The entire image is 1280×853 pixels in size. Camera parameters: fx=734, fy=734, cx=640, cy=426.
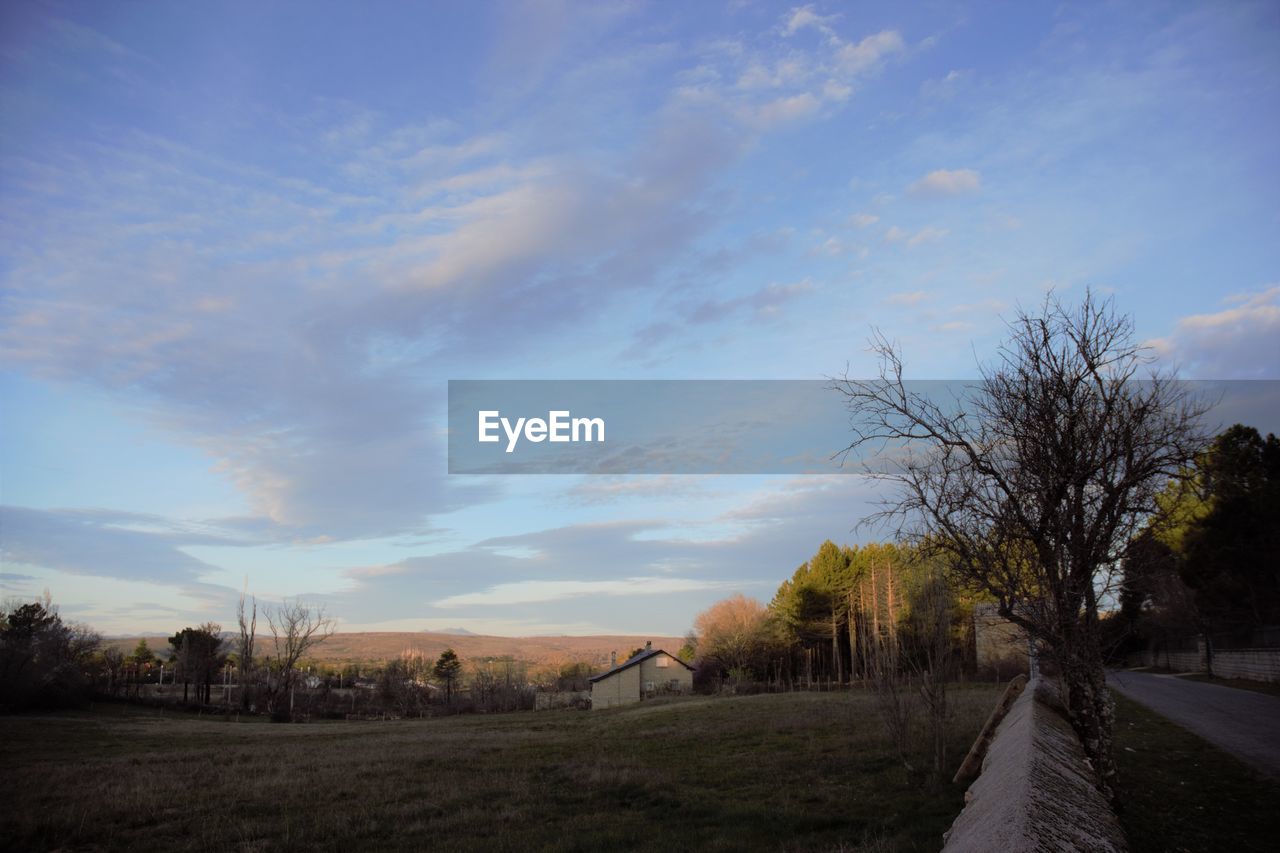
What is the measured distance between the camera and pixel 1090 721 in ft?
25.0

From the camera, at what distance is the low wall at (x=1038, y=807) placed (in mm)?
3928

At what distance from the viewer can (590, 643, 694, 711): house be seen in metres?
61.1

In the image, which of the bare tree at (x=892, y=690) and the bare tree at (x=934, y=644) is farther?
the bare tree at (x=892, y=690)

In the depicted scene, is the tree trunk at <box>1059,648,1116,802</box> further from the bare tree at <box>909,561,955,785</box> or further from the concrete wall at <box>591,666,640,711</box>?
the concrete wall at <box>591,666,640,711</box>

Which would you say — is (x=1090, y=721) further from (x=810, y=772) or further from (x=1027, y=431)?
(x=810, y=772)

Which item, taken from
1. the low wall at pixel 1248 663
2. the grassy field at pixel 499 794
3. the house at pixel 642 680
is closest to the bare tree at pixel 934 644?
the grassy field at pixel 499 794

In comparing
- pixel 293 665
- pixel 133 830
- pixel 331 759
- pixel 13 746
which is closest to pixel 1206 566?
pixel 331 759

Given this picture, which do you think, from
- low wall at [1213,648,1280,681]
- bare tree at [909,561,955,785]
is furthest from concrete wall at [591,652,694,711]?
bare tree at [909,561,955,785]

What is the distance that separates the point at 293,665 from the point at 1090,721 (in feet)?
216

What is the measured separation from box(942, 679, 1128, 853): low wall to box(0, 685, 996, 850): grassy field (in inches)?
83.8

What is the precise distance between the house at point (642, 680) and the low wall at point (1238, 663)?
117 ft

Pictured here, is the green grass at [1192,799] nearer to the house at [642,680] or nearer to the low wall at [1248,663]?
the low wall at [1248,663]

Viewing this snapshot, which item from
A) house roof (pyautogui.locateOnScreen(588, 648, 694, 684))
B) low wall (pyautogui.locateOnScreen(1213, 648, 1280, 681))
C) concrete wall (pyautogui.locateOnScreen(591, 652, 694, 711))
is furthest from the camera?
house roof (pyautogui.locateOnScreen(588, 648, 694, 684))

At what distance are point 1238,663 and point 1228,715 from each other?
20.6 metres
